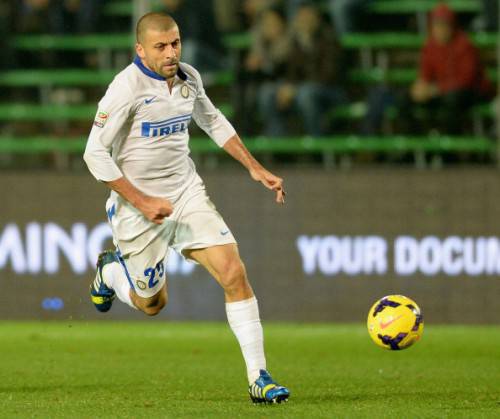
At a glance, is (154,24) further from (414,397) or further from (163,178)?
(414,397)

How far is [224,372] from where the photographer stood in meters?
8.25

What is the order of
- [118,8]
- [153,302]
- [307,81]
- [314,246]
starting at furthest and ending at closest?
→ [118,8] → [307,81] → [314,246] → [153,302]

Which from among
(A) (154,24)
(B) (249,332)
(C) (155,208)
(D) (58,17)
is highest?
(A) (154,24)

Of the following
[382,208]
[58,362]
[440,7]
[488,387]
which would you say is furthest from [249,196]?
[488,387]

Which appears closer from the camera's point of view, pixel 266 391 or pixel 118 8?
pixel 266 391

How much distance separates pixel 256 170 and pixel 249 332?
0.91 m

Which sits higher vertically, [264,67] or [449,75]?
[264,67]

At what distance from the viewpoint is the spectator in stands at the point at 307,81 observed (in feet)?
42.8

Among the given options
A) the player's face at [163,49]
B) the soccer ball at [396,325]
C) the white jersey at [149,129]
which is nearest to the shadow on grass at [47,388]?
the white jersey at [149,129]

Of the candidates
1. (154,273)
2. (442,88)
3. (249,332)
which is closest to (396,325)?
(249,332)

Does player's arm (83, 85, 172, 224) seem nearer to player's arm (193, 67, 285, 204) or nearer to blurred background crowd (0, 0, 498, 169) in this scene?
player's arm (193, 67, 285, 204)

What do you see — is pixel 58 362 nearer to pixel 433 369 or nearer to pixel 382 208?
pixel 433 369

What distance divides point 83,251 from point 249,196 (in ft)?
5.61

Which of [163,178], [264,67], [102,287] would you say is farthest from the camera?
[264,67]
